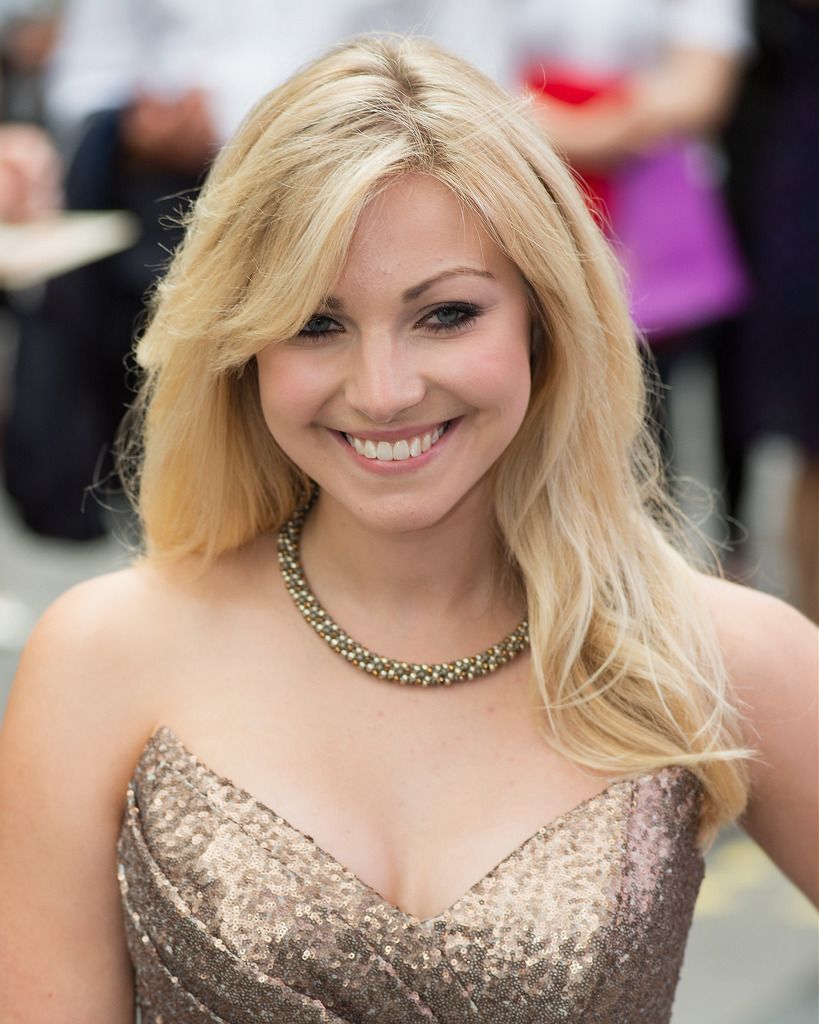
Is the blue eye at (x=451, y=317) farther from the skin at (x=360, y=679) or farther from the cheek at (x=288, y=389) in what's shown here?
the cheek at (x=288, y=389)

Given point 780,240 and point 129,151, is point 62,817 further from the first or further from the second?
point 780,240

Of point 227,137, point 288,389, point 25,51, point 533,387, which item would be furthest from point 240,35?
point 25,51

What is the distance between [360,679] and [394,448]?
1.08 feet

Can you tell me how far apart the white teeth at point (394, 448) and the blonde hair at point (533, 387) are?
0.16 metres

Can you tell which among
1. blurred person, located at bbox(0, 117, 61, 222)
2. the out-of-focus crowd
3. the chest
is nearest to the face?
the chest

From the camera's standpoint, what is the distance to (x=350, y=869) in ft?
6.23

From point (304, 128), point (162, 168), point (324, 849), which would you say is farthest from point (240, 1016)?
point (162, 168)

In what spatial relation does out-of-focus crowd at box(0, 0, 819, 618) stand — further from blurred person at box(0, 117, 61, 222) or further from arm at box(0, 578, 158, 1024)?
arm at box(0, 578, 158, 1024)

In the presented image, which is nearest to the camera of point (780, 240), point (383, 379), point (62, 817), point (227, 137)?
point (383, 379)

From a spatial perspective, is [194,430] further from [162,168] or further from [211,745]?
[162,168]

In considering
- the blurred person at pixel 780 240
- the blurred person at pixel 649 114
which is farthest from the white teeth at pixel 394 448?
the blurred person at pixel 780 240

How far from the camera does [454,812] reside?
1.97 meters

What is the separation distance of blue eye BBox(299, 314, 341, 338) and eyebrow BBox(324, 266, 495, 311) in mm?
29

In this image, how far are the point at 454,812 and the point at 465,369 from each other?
1.72 feet
